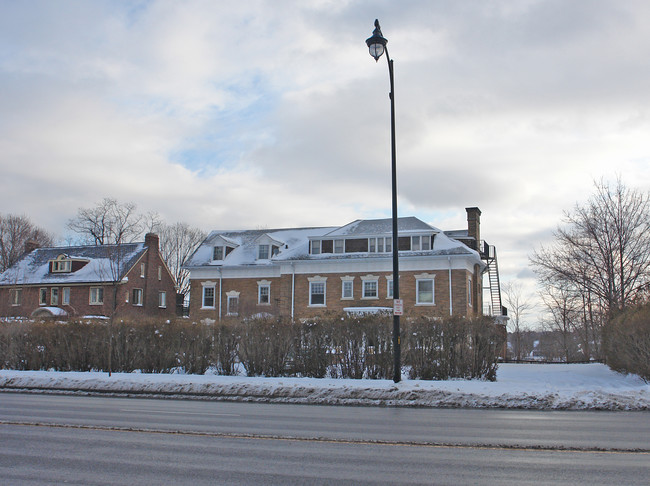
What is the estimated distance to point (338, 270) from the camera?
157ft

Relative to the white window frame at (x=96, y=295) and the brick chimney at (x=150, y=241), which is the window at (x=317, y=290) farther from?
the brick chimney at (x=150, y=241)

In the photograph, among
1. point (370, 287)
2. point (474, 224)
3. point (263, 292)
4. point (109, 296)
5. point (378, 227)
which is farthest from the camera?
point (109, 296)

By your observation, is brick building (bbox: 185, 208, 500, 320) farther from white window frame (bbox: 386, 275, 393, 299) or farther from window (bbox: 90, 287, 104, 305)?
window (bbox: 90, 287, 104, 305)

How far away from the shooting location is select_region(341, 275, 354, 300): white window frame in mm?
47312

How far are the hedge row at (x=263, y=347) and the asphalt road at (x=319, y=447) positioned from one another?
6596 millimetres

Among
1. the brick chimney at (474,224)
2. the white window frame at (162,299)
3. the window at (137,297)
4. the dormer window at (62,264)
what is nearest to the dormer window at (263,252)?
the window at (137,297)

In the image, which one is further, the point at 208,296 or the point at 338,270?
the point at 208,296

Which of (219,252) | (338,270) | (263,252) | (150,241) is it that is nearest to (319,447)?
(338,270)

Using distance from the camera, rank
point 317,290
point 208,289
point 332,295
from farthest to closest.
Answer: point 208,289, point 317,290, point 332,295

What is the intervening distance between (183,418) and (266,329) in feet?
32.7

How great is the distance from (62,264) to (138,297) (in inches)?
316

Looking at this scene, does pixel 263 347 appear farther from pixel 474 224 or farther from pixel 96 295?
pixel 96 295

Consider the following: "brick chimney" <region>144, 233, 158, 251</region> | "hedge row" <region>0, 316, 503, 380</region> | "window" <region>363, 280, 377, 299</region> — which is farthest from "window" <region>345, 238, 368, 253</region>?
"hedge row" <region>0, 316, 503, 380</region>

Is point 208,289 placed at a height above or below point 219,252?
below
